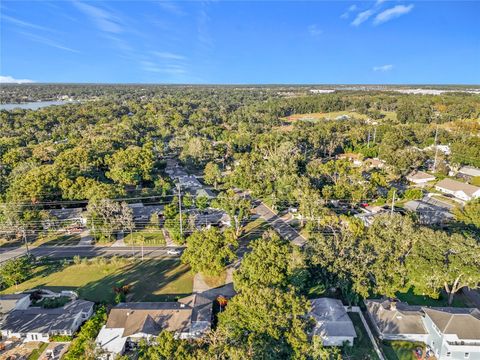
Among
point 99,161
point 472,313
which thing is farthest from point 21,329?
point 99,161

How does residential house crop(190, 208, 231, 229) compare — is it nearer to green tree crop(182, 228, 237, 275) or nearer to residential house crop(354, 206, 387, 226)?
green tree crop(182, 228, 237, 275)

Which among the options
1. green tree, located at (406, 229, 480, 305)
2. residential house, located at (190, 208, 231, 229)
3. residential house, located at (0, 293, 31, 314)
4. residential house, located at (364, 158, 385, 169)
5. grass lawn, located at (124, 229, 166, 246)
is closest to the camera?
green tree, located at (406, 229, 480, 305)

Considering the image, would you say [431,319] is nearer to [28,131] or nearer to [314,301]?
[314,301]

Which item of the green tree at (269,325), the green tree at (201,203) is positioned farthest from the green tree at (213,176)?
the green tree at (269,325)

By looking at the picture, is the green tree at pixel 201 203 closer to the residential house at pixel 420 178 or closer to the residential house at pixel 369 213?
the residential house at pixel 369 213

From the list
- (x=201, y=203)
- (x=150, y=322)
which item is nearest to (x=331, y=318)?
(x=150, y=322)

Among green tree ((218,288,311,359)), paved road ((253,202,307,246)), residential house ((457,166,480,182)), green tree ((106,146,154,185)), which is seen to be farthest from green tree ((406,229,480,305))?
residential house ((457,166,480,182))
